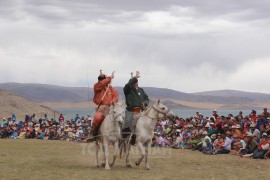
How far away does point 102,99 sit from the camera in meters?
16.2

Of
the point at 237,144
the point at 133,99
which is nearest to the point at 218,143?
the point at 237,144

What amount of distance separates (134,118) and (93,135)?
1.50m

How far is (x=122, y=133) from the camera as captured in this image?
16.4 metres

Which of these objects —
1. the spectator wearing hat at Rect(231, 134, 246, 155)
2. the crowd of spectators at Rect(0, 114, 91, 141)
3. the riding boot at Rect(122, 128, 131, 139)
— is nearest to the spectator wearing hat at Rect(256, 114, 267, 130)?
the spectator wearing hat at Rect(231, 134, 246, 155)

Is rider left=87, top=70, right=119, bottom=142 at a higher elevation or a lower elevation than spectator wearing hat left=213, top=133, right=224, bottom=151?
higher

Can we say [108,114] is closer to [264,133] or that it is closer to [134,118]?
[134,118]

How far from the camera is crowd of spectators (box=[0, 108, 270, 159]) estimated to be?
69.4 ft

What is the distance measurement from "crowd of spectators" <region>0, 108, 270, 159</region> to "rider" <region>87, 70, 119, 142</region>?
7.15 m

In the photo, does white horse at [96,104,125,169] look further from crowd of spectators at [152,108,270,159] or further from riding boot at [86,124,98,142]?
crowd of spectators at [152,108,270,159]

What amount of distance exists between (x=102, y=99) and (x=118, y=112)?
1.05m

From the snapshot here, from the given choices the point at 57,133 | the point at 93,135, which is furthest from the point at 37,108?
the point at 93,135

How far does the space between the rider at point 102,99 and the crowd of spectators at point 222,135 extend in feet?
23.5

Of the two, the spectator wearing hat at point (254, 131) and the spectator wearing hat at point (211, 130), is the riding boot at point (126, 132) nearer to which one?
the spectator wearing hat at point (254, 131)

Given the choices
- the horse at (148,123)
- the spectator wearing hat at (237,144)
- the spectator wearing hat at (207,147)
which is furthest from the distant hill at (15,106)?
the horse at (148,123)
